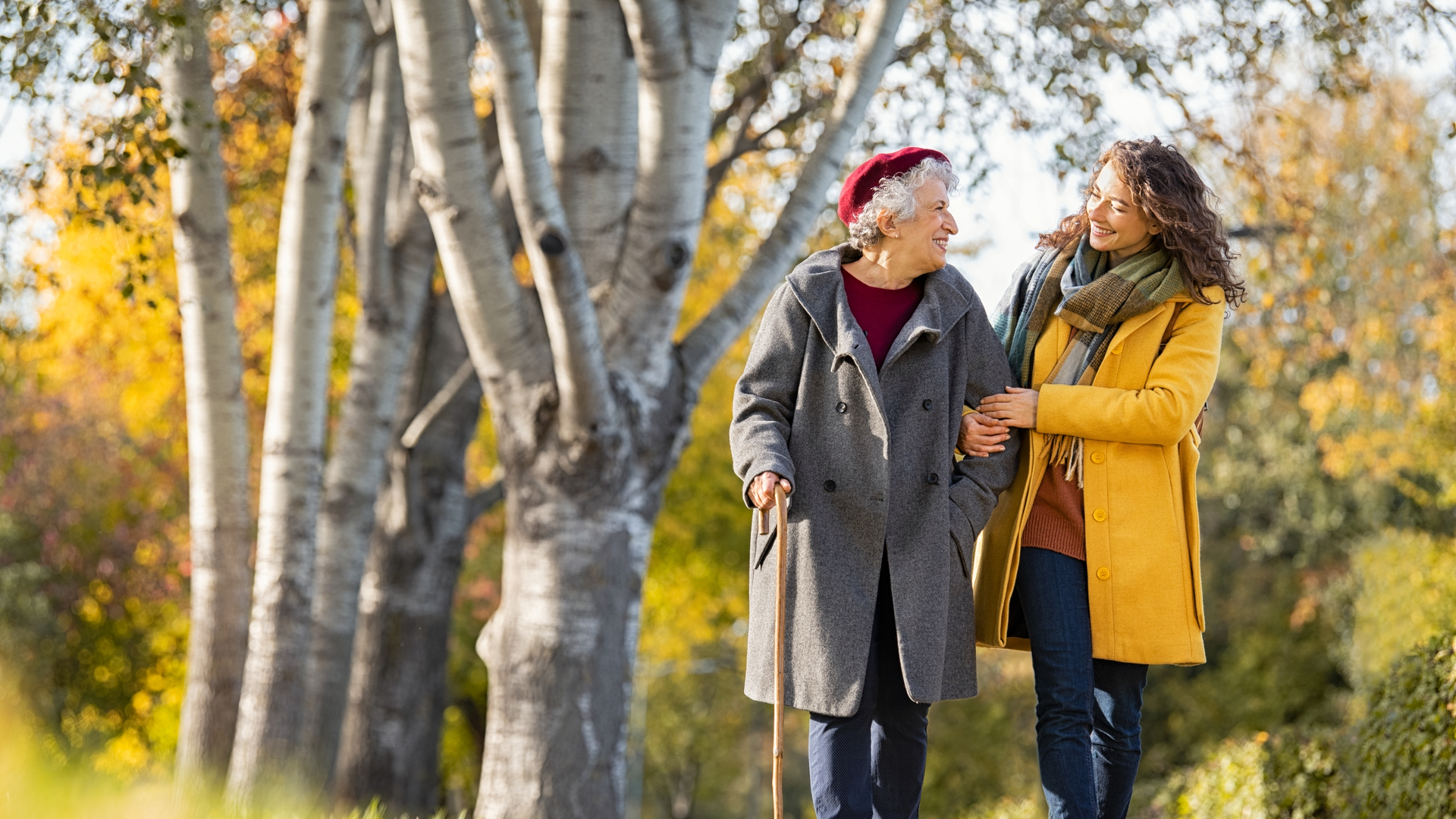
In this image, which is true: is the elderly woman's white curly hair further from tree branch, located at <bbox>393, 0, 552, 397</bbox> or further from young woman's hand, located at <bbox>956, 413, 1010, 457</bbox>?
tree branch, located at <bbox>393, 0, 552, 397</bbox>

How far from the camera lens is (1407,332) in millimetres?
16438

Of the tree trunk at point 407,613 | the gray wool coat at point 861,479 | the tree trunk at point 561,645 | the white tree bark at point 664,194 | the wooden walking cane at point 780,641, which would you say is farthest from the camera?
the tree trunk at point 407,613

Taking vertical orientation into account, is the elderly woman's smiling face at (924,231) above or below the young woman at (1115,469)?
above

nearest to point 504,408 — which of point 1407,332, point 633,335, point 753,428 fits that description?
point 633,335

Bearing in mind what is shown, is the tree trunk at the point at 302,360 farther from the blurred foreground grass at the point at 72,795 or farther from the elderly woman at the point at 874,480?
the elderly woman at the point at 874,480

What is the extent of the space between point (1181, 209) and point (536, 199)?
2591mm

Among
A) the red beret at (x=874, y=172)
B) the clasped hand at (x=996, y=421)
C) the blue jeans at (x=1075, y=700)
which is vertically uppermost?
the red beret at (x=874, y=172)

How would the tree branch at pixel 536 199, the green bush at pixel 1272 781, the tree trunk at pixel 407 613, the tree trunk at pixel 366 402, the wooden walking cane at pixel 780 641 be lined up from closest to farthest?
1. the wooden walking cane at pixel 780 641
2. the tree branch at pixel 536 199
3. the green bush at pixel 1272 781
4. the tree trunk at pixel 366 402
5. the tree trunk at pixel 407 613

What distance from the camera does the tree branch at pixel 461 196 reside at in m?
5.16

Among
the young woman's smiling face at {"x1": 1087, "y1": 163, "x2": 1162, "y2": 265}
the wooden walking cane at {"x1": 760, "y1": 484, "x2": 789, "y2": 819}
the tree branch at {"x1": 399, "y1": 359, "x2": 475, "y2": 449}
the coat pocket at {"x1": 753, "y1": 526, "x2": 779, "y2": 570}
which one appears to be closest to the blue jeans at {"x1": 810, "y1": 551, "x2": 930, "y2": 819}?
the wooden walking cane at {"x1": 760, "y1": 484, "x2": 789, "y2": 819}

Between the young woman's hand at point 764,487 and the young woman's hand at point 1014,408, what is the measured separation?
→ 2.13 ft

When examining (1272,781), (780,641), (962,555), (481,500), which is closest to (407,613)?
(481,500)

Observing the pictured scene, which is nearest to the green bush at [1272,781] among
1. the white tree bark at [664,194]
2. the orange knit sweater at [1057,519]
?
the orange knit sweater at [1057,519]

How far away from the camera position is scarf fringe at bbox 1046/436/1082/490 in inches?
145
